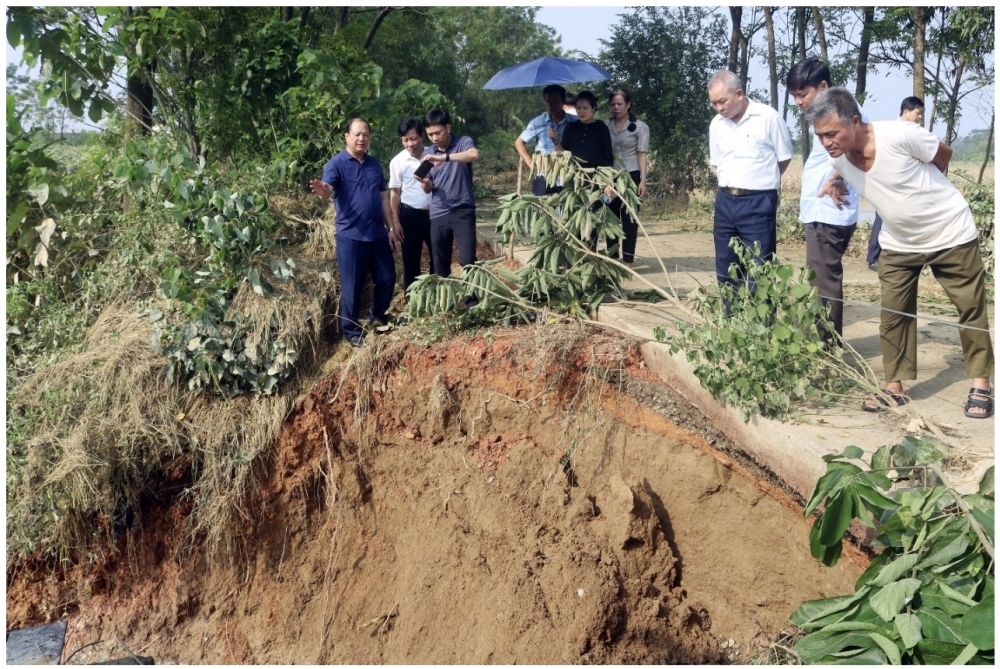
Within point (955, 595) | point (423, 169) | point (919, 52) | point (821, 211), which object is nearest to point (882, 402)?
point (821, 211)

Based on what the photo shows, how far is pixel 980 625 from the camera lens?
115 inches

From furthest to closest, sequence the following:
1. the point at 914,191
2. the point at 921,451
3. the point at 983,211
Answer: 1. the point at 983,211
2. the point at 914,191
3. the point at 921,451

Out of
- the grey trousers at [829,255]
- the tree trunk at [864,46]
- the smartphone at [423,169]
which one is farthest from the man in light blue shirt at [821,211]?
the tree trunk at [864,46]

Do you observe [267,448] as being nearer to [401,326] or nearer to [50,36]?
[401,326]

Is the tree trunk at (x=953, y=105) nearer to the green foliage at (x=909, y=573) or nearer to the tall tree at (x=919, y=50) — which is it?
the tall tree at (x=919, y=50)

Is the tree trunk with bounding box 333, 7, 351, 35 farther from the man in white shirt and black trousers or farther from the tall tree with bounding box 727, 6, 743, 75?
the man in white shirt and black trousers

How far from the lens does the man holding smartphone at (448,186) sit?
5945mm

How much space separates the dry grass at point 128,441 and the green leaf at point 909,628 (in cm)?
384

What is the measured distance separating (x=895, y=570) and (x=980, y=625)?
15.5 inches

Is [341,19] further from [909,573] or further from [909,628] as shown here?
[909,628]

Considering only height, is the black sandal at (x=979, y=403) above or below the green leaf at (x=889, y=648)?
above

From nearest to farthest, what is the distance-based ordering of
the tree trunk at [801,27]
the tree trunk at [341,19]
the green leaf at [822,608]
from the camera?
the green leaf at [822,608] → the tree trunk at [341,19] → the tree trunk at [801,27]

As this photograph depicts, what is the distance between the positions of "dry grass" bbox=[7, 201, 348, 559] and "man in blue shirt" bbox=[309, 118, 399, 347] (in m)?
0.36

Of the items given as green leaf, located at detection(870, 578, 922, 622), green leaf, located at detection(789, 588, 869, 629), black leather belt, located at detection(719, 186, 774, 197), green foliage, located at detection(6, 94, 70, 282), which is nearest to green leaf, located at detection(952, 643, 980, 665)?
green leaf, located at detection(870, 578, 922, 622)
